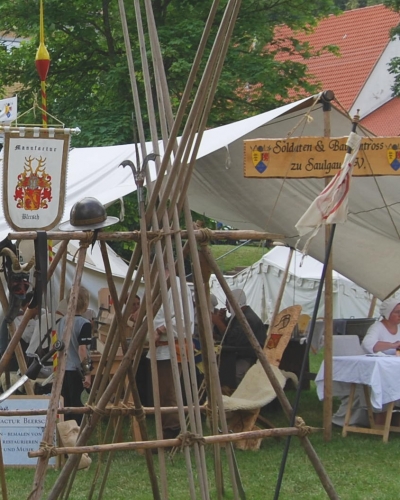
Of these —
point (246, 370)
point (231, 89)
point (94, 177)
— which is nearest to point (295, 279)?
point (231, 89)

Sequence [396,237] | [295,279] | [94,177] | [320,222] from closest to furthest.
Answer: [320,222], [94,177], [396,237], [295,279]

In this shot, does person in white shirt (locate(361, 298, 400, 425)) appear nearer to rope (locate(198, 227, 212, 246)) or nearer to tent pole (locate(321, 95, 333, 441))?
tent pole (locate(321, 95, 333, 441))

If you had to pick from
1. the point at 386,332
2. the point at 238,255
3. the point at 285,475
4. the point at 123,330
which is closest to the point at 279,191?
the point at 386,332

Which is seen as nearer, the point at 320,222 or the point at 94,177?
the point at 320,222

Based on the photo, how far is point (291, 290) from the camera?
16.5 metres

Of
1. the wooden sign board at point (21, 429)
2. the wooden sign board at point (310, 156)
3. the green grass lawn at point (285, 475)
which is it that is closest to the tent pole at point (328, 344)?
the green grass lawn at point (285, 475)

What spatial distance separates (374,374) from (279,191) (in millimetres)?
1640

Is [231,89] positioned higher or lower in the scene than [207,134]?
higher

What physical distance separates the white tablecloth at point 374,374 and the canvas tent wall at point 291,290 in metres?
7.88

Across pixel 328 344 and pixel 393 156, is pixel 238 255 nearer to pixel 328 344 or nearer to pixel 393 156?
pixel 328 344

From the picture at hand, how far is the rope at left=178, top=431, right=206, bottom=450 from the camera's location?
4312 mm

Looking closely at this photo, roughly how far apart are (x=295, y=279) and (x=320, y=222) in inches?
434

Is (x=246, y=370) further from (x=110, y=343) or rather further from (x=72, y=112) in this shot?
(x=72, y=112)

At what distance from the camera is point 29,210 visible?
5.28 metres
